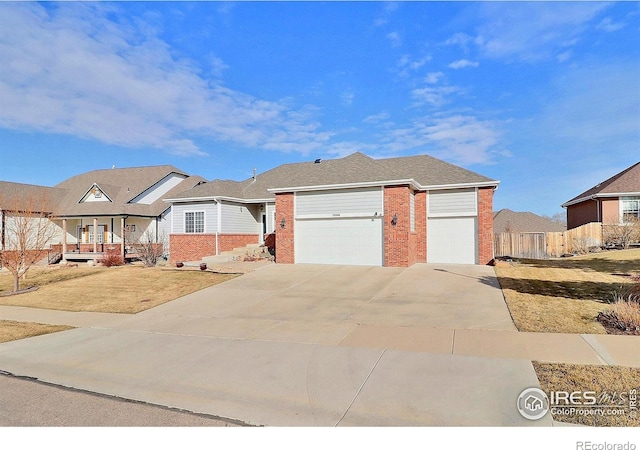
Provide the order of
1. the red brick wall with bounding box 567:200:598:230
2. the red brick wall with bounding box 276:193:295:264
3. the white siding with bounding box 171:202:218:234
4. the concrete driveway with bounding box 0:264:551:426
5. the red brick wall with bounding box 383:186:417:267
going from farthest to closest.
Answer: the red brick wall with bounding box 567:200:598:230 → the white siding with bounding box 171:202:218:234 → the red brick wall with bounding box 276:193:295:264 → the red brick wall with bounding box 383:186:417:267 → the concrete driveway with bounding box 0:264:551:426

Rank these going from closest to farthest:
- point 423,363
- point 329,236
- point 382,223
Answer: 1. point 423,363
2. point 382,223
3. point 329,236

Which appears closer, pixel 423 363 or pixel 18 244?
pixel 423 363

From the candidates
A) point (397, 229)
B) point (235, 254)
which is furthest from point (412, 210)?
point (235, 254)

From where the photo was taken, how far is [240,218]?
24.5 meters

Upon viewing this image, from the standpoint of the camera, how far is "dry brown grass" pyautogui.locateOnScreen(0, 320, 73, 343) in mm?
8750

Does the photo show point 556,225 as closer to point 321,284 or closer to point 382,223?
point 382,223

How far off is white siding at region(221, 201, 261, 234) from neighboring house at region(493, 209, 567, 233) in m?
30.7

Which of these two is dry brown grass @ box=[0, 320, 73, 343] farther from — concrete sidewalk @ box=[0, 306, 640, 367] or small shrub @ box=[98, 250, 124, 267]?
small shrub @ box=[98, 250, 124, 267]

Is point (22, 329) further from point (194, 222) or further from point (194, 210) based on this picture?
point (194, 210)

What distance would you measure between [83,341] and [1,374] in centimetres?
190

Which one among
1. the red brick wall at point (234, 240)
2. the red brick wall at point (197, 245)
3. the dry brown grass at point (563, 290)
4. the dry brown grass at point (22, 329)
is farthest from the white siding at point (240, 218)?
the dry brown grass at point (563, 290)

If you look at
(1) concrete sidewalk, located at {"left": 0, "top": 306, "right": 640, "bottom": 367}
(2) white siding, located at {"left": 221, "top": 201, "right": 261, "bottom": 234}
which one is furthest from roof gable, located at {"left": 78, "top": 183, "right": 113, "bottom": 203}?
(1) concrete sidewalk, located at {"left": 0, "top": 306, "right": 640, "bottom": 367}

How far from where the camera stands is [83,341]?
813 cm

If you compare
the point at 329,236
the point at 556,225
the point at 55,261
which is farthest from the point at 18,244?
the point at 556,225
